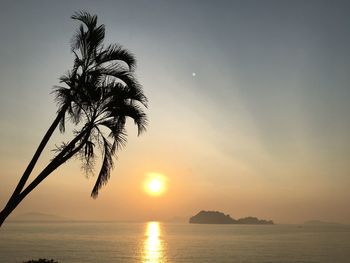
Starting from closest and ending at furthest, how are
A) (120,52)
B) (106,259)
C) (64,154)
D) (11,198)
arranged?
1. (11,198)
2. (64,154)
3. (120,52)
4. (106,259)

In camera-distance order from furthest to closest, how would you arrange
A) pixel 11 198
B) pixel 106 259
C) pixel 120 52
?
pixel 106 259, pixel 120 52, pixel 11 198

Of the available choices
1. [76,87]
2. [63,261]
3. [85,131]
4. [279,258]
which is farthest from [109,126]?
[279,258]

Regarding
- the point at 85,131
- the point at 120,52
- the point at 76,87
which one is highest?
the point at 120,52

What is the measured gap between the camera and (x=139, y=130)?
11.4 m

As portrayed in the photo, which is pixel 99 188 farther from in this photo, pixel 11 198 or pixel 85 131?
pixel 11 198

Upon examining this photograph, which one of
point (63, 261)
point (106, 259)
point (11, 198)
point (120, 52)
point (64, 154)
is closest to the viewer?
point (11, 198)

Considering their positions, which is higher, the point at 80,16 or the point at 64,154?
the point at 80,16

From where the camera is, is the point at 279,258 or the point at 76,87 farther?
the point at 279,258

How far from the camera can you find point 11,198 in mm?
9898

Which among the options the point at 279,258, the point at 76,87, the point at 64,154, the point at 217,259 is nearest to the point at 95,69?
the point at 76,87

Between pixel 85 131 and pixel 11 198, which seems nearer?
pixel 11 198

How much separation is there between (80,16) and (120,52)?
1572 mm

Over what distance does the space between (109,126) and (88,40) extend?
266 centimetres

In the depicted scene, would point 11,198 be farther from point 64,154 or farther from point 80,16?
point 80,16
